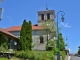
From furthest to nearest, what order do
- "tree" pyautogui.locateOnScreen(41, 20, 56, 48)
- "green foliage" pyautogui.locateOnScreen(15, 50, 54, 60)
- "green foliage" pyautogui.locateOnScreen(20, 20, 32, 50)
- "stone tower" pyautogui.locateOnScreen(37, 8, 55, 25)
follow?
"stone tower" pyautogui.locateOnScreen(37, 8, 55, 25)
"tree" pyautogui.locateOnScreen(41, 20, 56, 48)
"green foliage" pyautogui.locateOnScreen(20, 20, 32, 50)
"green foliage" pyautogui.locateOnScreen(15, 50, 54, 60)

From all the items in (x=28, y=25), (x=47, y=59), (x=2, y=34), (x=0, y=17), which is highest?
(x=28, y=25)

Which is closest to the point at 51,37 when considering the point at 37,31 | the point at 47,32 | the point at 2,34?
the point at 47,32

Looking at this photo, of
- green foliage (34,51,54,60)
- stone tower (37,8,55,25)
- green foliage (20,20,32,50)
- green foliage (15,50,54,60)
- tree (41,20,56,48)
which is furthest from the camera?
stone tower (37,8,55,25)

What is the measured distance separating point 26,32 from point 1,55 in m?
12.2

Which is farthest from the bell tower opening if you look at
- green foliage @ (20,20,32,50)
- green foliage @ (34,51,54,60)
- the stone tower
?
green foliage @ (34,51,54,60)

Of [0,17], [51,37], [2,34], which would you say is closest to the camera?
[0,17]

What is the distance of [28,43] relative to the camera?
34938 mm

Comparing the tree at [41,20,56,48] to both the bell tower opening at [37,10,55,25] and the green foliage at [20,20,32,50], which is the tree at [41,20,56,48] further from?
the green foliage at [20,20,32,50]

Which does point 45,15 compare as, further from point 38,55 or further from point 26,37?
point 38,55

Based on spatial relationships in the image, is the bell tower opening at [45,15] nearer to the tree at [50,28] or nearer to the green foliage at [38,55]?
the tree at [50,28]

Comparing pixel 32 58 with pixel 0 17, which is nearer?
pixel 0 17

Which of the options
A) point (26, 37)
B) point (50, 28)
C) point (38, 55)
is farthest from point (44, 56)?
point (50, 28)

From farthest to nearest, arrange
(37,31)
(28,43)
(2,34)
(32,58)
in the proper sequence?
(37,31), (28,43), (2,34), (32,58)

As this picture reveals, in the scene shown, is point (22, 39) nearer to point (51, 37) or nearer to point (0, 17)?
point (51, 37)
